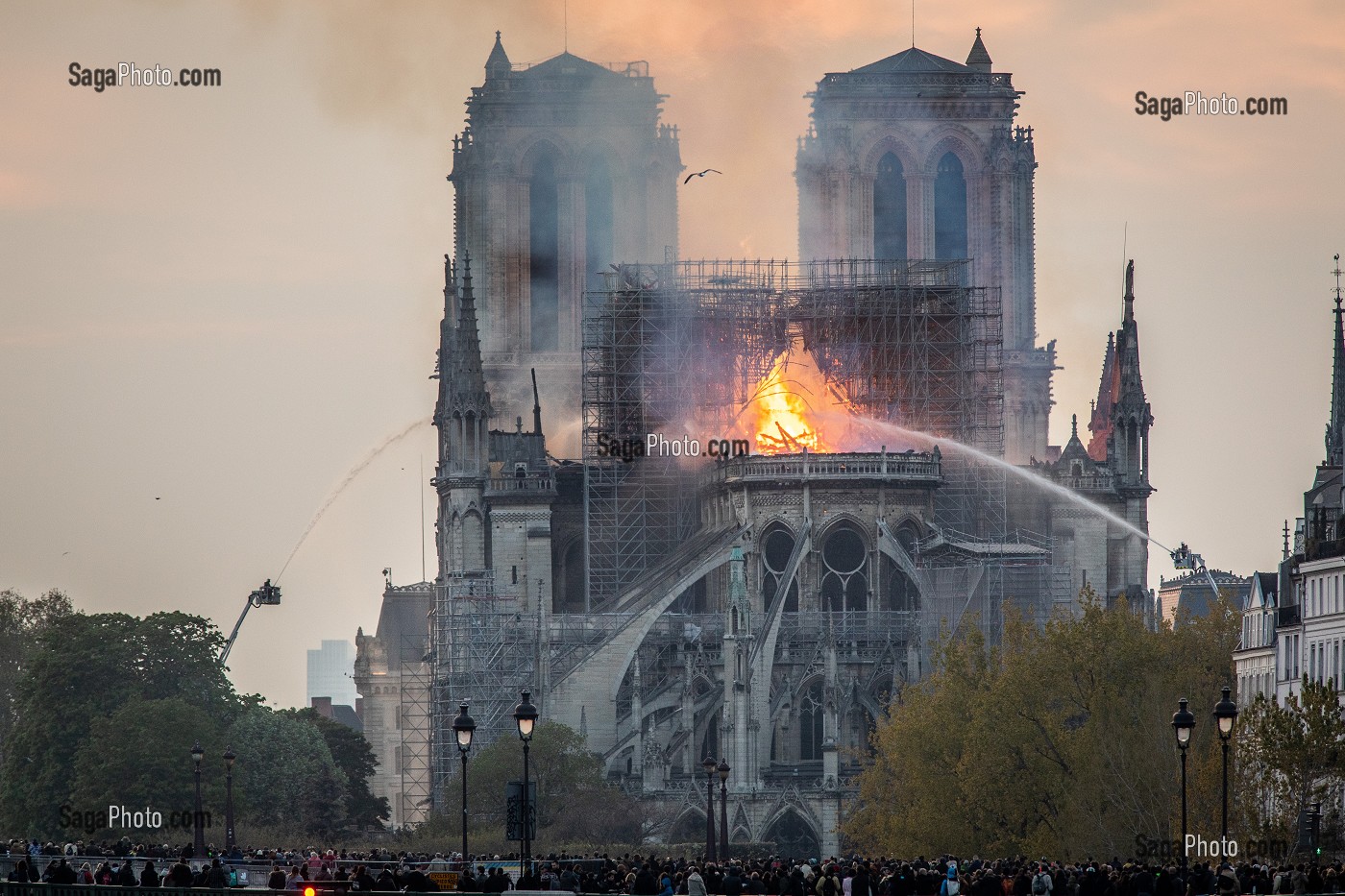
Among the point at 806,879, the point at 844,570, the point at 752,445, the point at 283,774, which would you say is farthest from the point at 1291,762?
the point at 752,445

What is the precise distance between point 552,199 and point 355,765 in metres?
27.0

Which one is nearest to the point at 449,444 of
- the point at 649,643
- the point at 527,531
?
the point at 527,531

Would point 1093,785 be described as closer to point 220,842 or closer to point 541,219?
point 220,842

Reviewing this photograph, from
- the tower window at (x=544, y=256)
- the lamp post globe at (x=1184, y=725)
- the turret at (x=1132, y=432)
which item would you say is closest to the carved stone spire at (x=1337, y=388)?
the turret at (x=1132, y=432)

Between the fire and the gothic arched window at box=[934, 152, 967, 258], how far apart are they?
17118 millimetres

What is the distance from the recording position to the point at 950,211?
151 m

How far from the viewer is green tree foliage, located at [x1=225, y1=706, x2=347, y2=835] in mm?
120500

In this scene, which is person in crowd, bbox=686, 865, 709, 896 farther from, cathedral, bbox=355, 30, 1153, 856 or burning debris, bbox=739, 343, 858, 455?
burning debris, bbox=739, 343, 858, 455

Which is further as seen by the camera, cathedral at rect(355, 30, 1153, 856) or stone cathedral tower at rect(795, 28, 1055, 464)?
stone cathedral tower at rect(795, 28, 1055, 464)

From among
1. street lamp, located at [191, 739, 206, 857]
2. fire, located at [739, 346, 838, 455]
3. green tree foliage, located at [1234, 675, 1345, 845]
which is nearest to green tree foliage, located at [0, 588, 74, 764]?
fire, located at [739, 346, 838, 455]

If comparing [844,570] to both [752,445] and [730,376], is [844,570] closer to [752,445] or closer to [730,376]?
[752,445]

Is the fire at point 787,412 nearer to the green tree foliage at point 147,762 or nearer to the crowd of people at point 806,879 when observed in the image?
the green tree foliage at point 147,762

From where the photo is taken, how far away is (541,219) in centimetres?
15438

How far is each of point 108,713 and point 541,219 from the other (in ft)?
137
